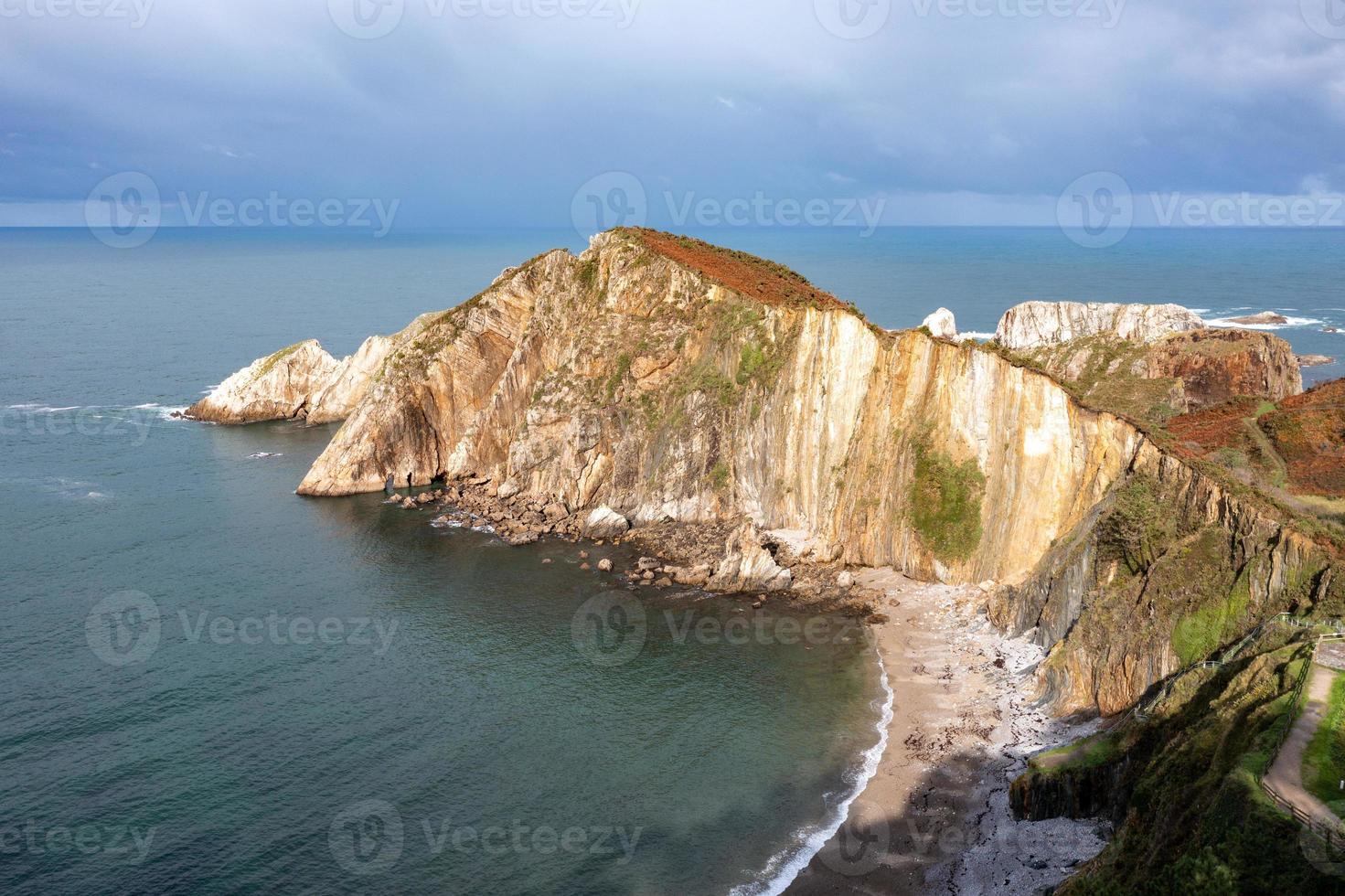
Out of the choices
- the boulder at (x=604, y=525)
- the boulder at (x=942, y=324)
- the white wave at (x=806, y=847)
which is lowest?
the white wave at (x=806, y=847)

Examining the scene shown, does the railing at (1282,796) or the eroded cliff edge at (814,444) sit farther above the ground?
the eroded cliff edge at (814,444)

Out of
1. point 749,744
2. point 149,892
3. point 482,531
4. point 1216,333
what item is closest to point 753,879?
point 749,744

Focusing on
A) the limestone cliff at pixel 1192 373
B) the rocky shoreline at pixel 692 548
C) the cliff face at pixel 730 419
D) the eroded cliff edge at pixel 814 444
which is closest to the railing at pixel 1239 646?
the eroded cliff edge at pixel 814 444

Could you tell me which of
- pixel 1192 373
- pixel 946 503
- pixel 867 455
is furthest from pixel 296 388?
pixel 1192 373

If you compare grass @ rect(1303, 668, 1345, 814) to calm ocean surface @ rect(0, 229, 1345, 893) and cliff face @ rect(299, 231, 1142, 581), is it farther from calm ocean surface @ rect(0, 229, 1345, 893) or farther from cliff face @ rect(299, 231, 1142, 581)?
cliff face @ rect(299, 231, 1142, 581)

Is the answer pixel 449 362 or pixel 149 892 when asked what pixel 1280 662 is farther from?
pixel 449 362

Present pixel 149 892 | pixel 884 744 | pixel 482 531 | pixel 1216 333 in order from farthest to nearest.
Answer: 1. pixel 1216 333
2. pixel 482 531
3. pixel 884 744
4. pixel 149 892

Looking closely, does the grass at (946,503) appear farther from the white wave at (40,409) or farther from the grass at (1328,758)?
the white wave at (40,409)
